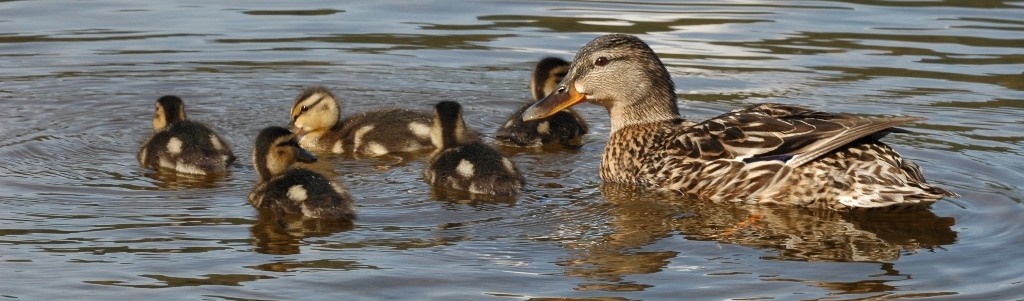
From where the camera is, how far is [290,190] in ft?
22.3

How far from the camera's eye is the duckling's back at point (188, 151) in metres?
7.65

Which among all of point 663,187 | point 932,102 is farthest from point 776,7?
point 663,187

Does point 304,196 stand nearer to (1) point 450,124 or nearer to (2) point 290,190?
(2) point 290,190

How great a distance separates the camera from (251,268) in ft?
19.3

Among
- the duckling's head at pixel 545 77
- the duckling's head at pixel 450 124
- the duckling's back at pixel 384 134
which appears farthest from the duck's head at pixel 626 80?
the duckling's head at pixel 545 77

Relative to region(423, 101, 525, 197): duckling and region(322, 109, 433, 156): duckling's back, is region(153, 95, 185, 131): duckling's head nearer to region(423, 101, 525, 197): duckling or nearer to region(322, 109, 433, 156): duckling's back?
region(322, 109, 433, 156): duckling's back

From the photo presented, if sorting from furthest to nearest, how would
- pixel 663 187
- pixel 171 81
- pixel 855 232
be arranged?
pixel 171 81 < pixel 663 187 < pixel 855 232

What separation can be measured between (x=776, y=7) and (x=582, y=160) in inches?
191

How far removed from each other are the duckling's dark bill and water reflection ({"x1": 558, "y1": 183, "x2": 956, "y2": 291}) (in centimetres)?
71

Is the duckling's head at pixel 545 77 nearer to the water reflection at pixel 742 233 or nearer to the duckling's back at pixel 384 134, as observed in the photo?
the duckling's back at pixel 384 134

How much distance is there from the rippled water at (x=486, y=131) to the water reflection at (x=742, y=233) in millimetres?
17

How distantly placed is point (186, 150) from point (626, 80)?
7.06 feet

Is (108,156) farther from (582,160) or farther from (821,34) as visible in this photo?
(821,34)

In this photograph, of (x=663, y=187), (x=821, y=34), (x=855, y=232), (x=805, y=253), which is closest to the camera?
(x=805, y=253)
